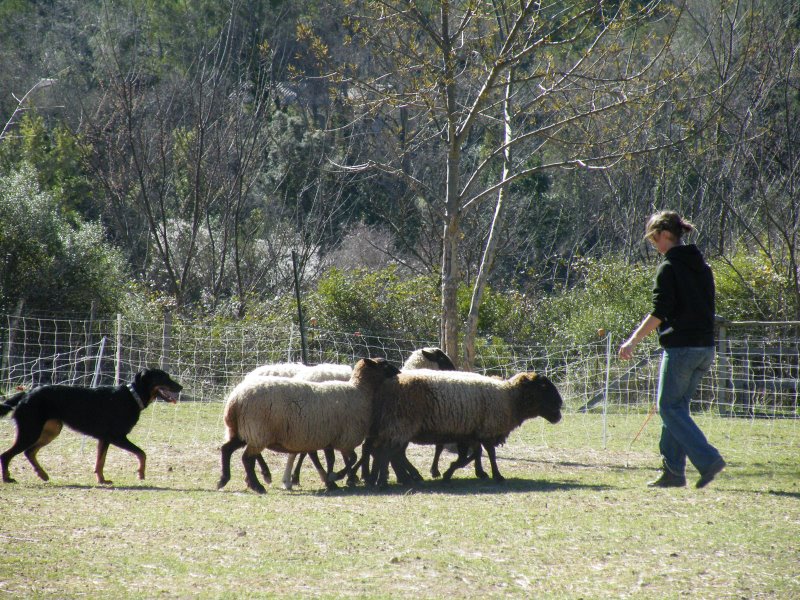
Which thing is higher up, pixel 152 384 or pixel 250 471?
pixel 152 384

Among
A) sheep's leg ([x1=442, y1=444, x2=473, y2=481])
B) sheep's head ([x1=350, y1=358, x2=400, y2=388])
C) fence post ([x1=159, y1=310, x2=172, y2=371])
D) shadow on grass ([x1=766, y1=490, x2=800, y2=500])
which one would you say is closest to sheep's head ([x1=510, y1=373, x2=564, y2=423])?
sheep's leg ([x1=442, y1=444, x2=473, y2=481])

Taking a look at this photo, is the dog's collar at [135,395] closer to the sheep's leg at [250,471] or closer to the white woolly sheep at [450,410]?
the sheep's leg at [250,471]

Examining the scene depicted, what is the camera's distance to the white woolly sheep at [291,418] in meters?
8.32

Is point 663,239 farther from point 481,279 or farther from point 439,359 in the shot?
point 481,279

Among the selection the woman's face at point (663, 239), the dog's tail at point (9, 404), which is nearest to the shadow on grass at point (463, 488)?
the woman's face at point (663, 239)

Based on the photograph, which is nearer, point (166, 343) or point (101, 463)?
point (101, 463)

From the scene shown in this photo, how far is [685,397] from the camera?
7.23 meters

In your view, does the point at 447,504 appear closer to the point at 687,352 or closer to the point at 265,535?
the point at 265,535

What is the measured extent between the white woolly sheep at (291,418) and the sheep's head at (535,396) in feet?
5.29

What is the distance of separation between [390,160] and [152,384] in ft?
48.6

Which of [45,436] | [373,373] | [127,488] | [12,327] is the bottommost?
[127,488]

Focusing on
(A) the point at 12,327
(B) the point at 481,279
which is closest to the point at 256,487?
(B) the point at 481,279

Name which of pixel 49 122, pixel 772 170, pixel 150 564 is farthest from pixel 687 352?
pixel 49 122

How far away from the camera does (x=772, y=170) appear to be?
72.7 feet
